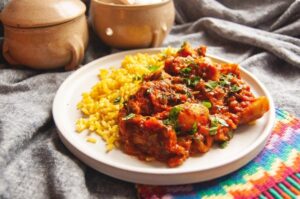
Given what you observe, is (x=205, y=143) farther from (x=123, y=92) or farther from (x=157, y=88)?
(x=123, y=92)

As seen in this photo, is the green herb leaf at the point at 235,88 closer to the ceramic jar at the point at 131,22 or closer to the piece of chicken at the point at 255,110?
the piece of chicken at the point at 255,110

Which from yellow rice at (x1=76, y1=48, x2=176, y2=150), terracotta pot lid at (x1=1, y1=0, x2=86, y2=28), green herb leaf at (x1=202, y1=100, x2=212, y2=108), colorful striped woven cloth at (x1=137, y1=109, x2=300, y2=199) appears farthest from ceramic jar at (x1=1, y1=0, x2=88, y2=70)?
colorful striped woven cloth at (x1=137, y1=109, x2=300, y2=199)

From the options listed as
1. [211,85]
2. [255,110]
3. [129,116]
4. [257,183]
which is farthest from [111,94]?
[257,183]

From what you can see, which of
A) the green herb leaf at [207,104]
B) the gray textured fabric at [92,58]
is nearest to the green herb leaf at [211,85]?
the green herb leaf at [207,104]

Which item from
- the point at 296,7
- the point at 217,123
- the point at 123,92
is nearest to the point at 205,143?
the point at 217,123

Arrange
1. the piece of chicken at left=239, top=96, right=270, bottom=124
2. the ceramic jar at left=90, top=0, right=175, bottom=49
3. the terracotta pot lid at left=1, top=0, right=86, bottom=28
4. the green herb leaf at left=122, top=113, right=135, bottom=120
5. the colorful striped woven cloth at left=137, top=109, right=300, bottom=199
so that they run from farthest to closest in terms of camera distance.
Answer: the ceramic jar at left=90, top=0, right=175, bottom=49
the terracotta pot lid at left=1, top=0, right=86, bottom=28
the piece of chicken at left=239, top=96, right=270, bottom=124
the green herb leaf at left=122, top=113, right=135, bottom=120
the colorful striped woven cloth at left=137, top=109, right=300, bottom=199

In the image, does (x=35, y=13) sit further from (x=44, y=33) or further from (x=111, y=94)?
(x=111, y=94)

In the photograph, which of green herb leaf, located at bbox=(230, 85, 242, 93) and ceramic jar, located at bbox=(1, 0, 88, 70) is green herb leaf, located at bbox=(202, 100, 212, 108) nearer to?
green herb leaf, located at bbox=(230, 85, 242, 93)
